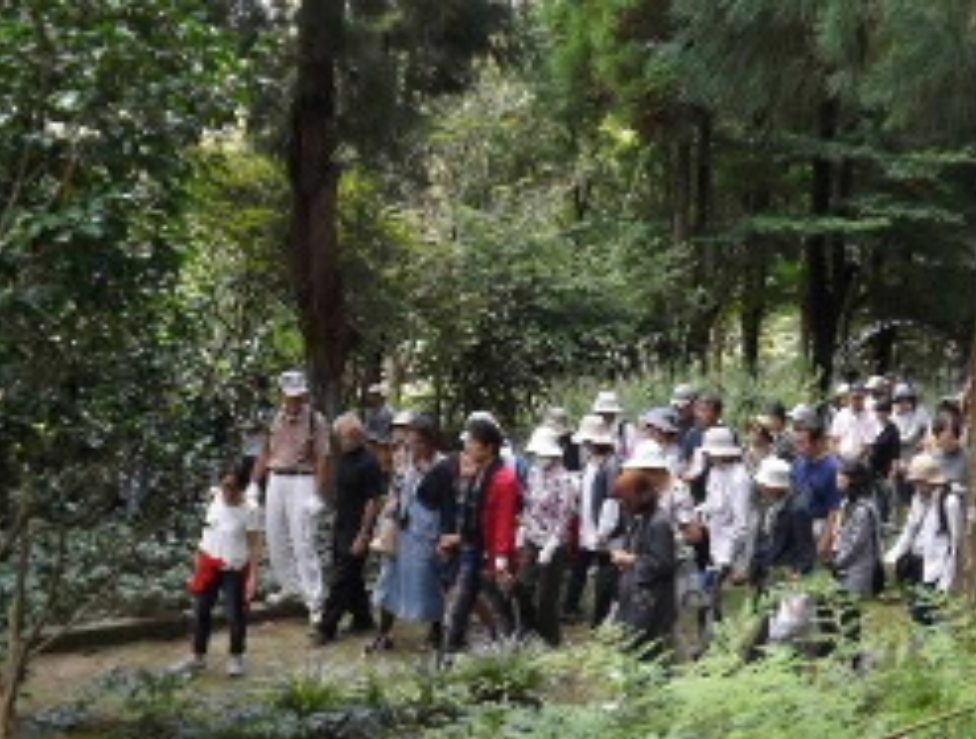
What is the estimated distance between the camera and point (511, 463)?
1129 centimetres

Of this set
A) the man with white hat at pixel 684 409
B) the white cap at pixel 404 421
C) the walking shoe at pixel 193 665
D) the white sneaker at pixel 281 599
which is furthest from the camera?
the man with white hat at pixel 684 409

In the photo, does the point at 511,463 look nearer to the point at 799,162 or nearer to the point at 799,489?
the point at 799,489

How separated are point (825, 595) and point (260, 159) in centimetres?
1324

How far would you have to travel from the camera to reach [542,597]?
11.6m

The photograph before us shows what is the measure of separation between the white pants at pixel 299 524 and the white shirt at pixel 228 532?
1427mm

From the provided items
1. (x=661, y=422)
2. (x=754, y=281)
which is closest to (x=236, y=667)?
(x=661, y=422)

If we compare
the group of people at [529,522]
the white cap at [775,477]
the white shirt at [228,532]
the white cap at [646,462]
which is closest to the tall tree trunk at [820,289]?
the group of people at [529,522]

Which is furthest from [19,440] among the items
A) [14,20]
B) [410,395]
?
[410,395]

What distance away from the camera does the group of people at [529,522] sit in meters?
10.1

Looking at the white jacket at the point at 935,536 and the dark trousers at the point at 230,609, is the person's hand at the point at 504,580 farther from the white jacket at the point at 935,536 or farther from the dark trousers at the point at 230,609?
the white jacket at the point at 935,536

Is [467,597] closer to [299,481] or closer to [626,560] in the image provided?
[299,481]

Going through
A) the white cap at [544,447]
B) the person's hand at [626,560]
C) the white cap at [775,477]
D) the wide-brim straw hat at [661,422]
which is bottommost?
the person's hand at [626,560]

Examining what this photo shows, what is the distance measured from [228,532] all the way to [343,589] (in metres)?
1.65

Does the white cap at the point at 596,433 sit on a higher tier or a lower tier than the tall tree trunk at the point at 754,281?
lower
